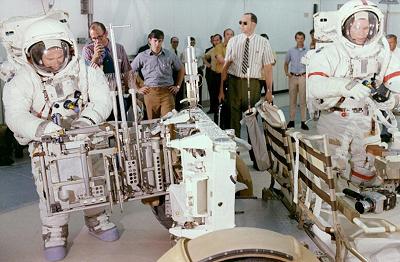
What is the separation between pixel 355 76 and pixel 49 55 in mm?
2217

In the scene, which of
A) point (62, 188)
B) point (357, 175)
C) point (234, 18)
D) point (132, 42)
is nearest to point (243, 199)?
point (357, 175)

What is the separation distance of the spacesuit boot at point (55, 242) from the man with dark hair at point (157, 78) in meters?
2.88

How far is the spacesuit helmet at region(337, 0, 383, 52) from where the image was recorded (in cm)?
355

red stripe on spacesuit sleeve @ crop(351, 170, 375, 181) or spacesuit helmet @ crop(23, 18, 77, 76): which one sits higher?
spacesuit helmet @ crop(23, 18, 77, 76)

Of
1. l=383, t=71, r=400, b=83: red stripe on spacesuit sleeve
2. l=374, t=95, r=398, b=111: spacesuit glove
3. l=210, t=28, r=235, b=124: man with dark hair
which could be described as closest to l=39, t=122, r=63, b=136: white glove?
l=374, t=95, r=398, b=111: spacesuit glove

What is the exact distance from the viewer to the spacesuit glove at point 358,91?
3330 mm

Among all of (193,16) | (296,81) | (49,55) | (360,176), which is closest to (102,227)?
(49,55)

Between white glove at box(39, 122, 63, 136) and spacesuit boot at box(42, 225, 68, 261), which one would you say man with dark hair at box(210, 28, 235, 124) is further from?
white glove at box(39, 122, 63, 136)

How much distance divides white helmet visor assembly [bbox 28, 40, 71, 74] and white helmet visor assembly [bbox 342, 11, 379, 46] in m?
2.05

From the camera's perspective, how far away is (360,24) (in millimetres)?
3557

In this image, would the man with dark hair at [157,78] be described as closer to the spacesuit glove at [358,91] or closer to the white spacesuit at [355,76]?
the white spacesuit at [355,76]

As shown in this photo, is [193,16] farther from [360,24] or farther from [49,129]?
[49,129]

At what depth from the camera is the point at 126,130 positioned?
315 centimetres

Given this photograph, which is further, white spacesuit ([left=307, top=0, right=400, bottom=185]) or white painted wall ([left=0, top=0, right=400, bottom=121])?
white painted wall ([left=0, top=0, right=400, bottom=121])
